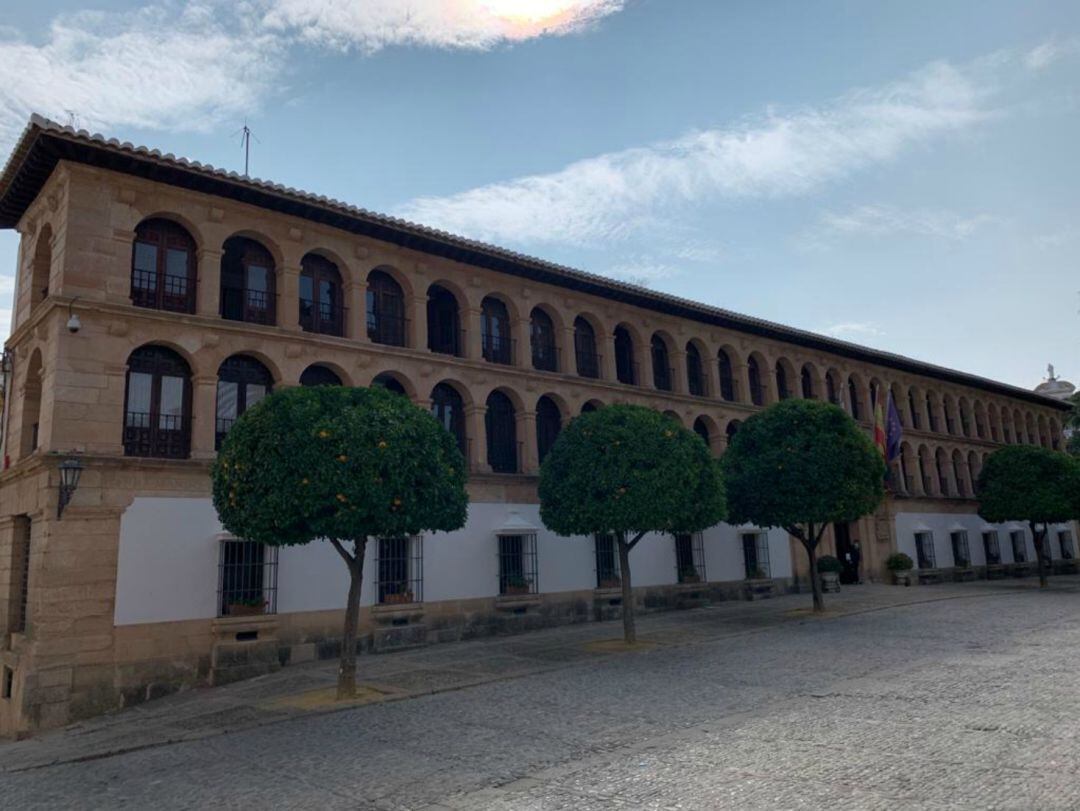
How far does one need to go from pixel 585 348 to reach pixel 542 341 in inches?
78.1

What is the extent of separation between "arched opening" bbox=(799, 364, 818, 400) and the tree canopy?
17.0 m

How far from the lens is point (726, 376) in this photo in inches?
1246

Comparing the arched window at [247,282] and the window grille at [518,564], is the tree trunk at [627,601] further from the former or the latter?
the arched window at [247,282]

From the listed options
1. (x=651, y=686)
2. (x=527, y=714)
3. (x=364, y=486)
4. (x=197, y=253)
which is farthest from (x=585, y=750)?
(x=197, y=253)

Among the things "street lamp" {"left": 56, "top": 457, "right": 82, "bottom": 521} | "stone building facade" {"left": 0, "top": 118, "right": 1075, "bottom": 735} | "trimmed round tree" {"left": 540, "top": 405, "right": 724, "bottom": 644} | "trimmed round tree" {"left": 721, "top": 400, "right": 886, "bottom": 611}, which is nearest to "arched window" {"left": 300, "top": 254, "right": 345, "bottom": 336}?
"stone building facade" {"left": 0, "top": 118, "right": 1075, "bottom": 735}

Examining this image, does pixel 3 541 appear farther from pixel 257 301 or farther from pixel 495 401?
pixel 495 401

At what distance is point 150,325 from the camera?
1691 centimetres

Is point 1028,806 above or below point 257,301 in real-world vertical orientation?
below

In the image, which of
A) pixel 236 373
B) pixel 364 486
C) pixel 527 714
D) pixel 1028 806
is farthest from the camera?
pixel 236 373

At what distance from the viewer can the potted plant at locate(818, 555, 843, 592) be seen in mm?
31062

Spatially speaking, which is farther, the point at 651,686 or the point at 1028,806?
the point at 651,686

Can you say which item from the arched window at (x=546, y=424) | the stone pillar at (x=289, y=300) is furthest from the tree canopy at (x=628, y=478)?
the stone pillar at (x=289, y=300)

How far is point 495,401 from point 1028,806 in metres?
18.5

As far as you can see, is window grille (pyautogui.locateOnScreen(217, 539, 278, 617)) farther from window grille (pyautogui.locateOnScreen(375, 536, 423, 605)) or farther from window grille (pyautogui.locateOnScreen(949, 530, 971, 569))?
window grille (pyautogui.locateOnScreen(949, 530, 971, 569))
